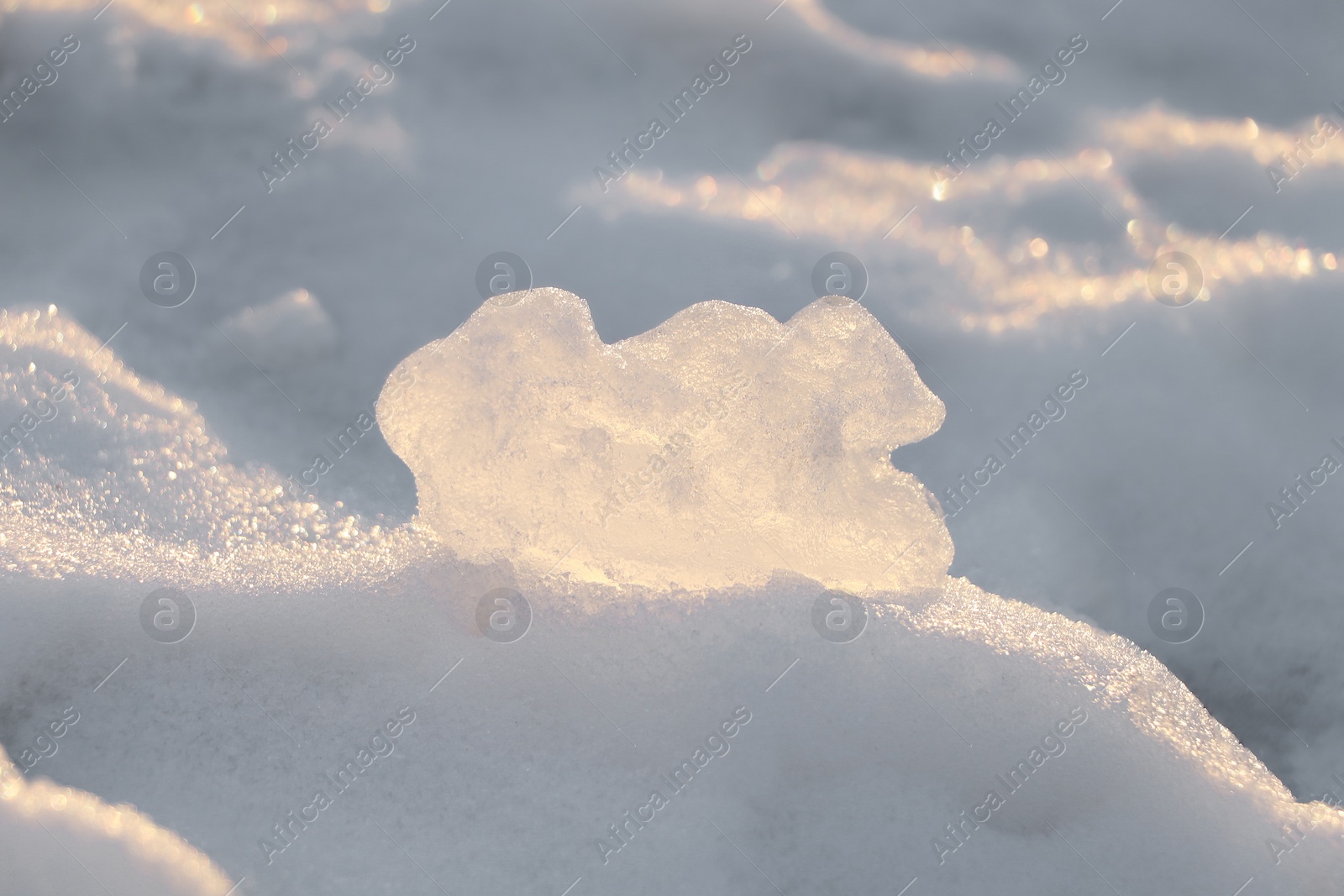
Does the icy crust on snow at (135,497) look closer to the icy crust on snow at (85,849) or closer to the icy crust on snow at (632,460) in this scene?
the icy crust on snow at (632,460)

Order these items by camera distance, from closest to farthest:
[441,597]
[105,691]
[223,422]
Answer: [105,691] → [441,597] → [223,422]

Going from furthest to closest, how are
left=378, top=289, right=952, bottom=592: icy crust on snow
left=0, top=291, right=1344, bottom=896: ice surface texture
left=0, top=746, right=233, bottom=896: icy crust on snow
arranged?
left=378, top=289, right=952, bottom=592: icy crust on snow → left=0, top=291, right=1344, bottom=896: ice surface texture → left=0, top=746, right=233, bottom=896: icy crust on snow

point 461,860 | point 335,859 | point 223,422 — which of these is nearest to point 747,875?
point 461,860

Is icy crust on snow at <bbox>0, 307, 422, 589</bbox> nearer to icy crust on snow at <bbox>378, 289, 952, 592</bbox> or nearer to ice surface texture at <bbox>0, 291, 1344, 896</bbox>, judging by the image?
ice surface texture at <bbox>0, 291, 1344, 896</bbox>

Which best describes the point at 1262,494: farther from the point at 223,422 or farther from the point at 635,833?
the point at 223,422

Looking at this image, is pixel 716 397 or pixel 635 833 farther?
pixel 716 397

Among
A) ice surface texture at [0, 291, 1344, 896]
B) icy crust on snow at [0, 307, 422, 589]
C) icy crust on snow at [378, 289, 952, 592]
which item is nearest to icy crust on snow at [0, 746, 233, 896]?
ice surface texture at [0, 291, 1344, 896]
